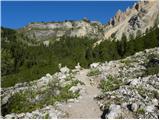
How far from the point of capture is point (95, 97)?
108 feet

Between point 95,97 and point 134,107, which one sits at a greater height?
point 95,97

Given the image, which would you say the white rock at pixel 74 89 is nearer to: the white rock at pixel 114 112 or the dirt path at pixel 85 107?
the dirt path at pixel 85 107

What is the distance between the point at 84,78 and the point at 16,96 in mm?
9254

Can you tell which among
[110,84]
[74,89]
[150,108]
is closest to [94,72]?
[110,84]

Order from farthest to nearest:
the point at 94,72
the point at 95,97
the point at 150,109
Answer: the point at 94,72 < the point at 95,97 < the point at 150,109

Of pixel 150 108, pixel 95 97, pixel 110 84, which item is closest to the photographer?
pixel 150 108

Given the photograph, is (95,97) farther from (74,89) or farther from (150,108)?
(150,108)

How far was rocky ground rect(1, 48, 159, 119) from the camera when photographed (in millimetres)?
27844

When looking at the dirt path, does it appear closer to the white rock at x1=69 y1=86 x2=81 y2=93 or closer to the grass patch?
the white rock at x1=69 y1=86 x2=81 y2=93

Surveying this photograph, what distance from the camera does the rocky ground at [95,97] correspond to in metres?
27.8

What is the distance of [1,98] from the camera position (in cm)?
4178

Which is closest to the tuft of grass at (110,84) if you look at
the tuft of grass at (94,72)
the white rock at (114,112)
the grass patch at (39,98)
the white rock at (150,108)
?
the grass patch at (39,98)

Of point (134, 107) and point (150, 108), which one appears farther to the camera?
point (134, 107)

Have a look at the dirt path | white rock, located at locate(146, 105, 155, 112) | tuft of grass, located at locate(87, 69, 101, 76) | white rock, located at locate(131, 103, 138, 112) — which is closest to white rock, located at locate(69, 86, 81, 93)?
the dirt path
